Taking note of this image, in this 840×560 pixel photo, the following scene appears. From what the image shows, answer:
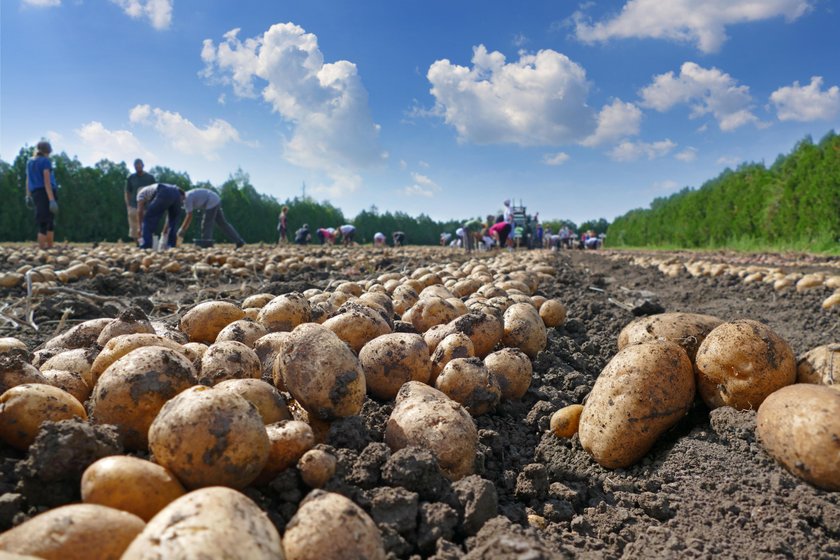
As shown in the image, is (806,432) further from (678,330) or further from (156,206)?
(156,206)

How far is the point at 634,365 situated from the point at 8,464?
248cm

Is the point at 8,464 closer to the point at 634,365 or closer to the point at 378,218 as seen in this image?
the point at 634,365

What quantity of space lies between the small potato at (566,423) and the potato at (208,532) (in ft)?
5.56

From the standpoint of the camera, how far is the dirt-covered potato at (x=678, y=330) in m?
2.85

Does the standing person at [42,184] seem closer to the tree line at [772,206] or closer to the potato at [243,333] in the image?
the potato at [243,333]

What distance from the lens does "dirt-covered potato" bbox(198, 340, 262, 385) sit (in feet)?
7.26

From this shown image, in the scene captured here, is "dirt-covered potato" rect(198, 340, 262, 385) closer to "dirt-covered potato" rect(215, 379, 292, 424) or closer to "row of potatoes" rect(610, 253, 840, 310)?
"dirt-covered potato" rect(215, 379, 292, 424)

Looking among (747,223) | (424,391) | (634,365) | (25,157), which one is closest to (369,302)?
(424,391)

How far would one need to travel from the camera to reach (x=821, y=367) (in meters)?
2.54

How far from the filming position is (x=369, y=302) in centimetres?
387

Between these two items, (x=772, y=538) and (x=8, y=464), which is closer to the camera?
(x=8, y=464)

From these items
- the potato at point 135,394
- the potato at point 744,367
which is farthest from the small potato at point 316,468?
the potato at point 744,367

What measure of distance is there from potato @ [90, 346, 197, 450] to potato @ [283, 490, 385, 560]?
753mm

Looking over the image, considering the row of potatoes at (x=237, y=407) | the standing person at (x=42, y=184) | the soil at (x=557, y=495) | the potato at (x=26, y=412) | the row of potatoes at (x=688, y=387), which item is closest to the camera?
the row of potatoes at (x=237, y=407)
